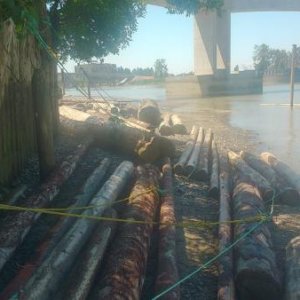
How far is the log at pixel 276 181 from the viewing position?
846 cm

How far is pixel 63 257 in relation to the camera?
4891 millimetres

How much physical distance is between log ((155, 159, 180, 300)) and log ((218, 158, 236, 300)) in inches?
21.5

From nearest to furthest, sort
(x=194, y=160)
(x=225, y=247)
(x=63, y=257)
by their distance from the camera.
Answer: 1. (x=63, y=257)
2. (x=225, y=247)
3. (x=194, y=160)

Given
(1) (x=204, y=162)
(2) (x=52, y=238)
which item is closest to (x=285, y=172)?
(1) (x=204, y=162)

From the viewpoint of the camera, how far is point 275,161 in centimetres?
1087

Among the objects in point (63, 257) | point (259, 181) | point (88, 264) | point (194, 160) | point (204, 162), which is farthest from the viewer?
point (204, 162)

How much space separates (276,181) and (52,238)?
5.62 m

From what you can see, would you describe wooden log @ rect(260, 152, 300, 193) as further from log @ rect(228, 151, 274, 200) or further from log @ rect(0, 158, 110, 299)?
log @ rect(0, 158, 110, 299)

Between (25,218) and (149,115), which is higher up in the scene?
(25,218)

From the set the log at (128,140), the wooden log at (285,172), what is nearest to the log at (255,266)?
the wooden log at (285,172)

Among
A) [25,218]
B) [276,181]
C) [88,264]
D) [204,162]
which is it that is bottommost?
[276,181]

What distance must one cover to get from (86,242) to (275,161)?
22.4ft

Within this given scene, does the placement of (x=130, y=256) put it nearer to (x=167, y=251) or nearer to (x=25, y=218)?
(x=167, y=251)

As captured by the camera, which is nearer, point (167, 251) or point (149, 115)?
point (167, 251)
